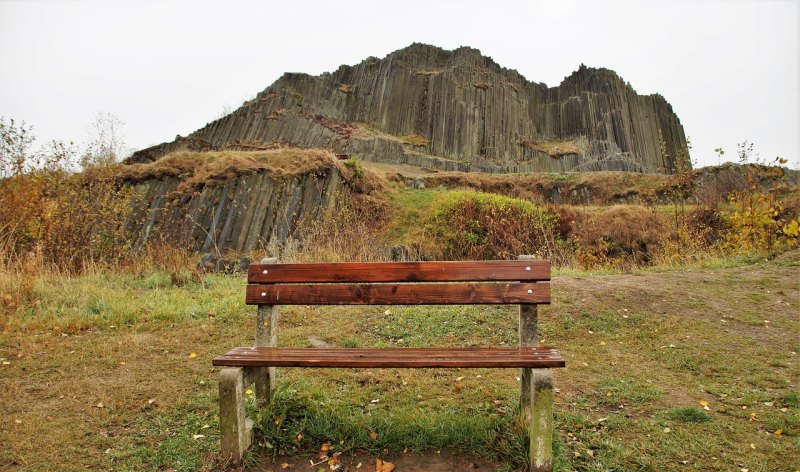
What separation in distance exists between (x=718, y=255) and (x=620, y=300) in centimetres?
515

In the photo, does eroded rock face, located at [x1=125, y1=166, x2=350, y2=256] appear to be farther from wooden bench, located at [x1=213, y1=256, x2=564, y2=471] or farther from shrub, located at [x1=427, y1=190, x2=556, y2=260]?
wooden bench, located at [x1=213, y1=256, x2=564, y2=471]

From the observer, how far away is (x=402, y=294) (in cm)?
344

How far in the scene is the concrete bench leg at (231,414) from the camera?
2986 millimetres

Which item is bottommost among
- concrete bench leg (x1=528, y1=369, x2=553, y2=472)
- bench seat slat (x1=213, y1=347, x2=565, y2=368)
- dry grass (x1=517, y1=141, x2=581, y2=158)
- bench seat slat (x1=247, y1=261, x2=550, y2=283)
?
concrete bench leg (x1=528, y1=369, x2=553, y2=472)

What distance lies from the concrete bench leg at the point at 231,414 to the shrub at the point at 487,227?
9437 millimetres

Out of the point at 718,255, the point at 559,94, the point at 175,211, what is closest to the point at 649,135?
the point at 559,94

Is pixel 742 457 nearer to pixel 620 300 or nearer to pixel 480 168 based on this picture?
pixel 620 300

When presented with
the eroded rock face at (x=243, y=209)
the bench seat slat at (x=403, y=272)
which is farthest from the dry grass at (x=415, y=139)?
the bench seat slat at (x=403, y=272)

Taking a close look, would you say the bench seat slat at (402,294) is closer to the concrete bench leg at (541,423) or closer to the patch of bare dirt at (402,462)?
the concrete bench leg at (541,423)

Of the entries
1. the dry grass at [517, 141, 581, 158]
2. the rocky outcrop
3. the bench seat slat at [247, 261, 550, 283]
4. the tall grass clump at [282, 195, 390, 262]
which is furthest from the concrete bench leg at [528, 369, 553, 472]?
the dry grass at [517, 141, 581, 158]

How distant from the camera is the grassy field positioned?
3.22 m

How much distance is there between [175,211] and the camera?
15.5 m

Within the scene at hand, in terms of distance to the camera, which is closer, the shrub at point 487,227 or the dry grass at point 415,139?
the shrub at point 487,227

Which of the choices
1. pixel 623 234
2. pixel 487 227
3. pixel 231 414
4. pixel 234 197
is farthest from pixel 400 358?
pixel 623 234
